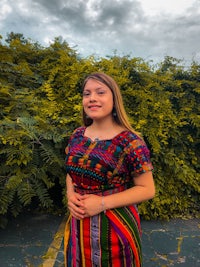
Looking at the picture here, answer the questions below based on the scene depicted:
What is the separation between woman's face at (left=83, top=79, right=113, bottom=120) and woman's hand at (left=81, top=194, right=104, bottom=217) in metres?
0.47

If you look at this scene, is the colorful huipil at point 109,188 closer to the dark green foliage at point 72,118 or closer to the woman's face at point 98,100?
the woman's face at point 98,100

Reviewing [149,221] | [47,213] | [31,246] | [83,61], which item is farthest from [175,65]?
[31,246]

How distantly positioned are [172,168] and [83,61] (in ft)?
7.05

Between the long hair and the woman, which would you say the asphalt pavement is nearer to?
the woman

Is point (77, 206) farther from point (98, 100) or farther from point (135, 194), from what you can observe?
point (98, 100)

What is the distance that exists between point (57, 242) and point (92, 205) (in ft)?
6.85

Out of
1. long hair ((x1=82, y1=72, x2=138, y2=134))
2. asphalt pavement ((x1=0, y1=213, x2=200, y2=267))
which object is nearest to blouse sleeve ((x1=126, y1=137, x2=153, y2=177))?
long hair ((x1=82, y1=72, x2=138, y2=134))

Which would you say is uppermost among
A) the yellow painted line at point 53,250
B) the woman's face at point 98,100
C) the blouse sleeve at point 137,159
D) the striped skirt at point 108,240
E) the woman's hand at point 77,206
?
the woman's face at point 98,100

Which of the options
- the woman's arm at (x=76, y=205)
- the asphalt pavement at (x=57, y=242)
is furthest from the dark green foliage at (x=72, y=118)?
the woman's arm at (x=76, y=205)

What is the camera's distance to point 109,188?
1.56 meters

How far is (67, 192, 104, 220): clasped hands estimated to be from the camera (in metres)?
1.51

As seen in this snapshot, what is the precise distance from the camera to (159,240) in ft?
11.4

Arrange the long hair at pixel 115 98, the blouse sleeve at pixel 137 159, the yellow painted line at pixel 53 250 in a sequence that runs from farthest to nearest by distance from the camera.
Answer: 1. the yellow painted line at pixel 53 250
2. the long hair at pixel 115 98
3. the blouse sleeve at pixel 137 159

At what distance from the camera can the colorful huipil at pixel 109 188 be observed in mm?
1518
